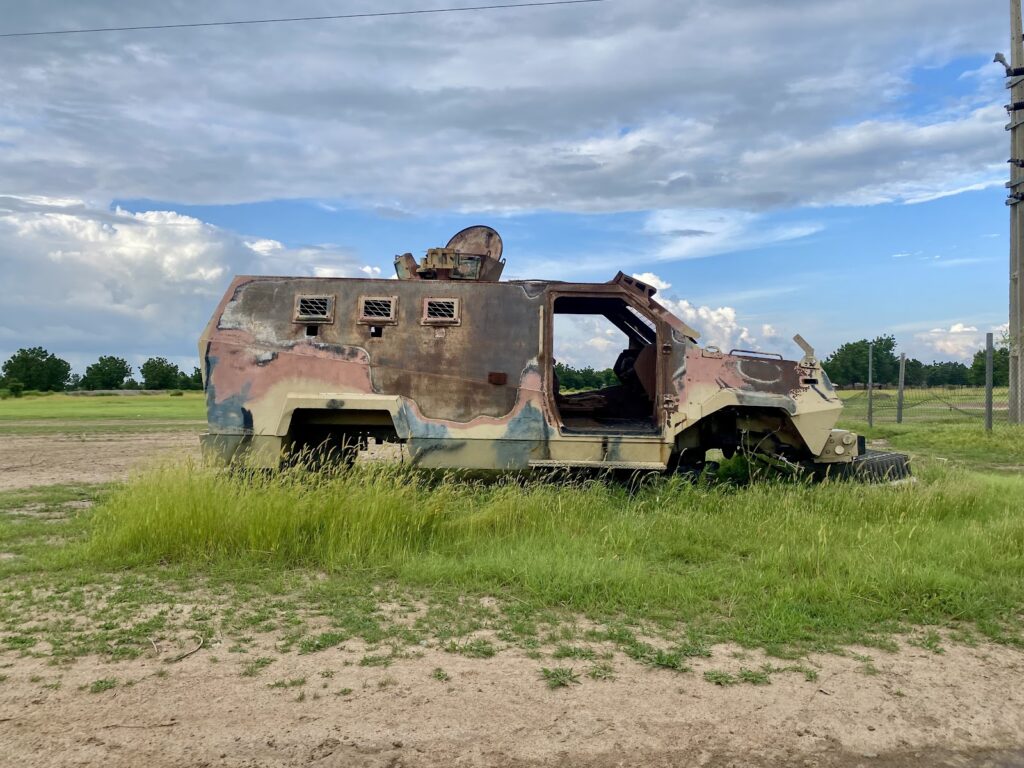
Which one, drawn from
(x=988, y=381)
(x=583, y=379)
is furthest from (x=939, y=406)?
(x=583, y=379)

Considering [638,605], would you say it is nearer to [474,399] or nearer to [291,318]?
[474,399]

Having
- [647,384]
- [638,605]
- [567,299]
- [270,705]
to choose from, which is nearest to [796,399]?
[647,384]

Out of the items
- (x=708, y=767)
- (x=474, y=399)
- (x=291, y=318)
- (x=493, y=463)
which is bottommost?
(x=708, y=767)

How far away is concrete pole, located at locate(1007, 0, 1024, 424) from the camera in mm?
17141

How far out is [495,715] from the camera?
3588mm

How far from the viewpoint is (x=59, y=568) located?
5.98 m

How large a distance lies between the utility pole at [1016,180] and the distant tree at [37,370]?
63894 millimetres

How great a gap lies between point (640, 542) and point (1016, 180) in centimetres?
1540

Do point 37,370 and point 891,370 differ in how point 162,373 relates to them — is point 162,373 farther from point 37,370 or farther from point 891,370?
point 891,370

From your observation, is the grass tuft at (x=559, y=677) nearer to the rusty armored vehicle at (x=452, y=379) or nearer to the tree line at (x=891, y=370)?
the rusty armored vehicle at (x=452, y=379)

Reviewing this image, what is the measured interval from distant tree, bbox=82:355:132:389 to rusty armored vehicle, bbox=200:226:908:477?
6320cm

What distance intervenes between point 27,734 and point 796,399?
6927 millimetres

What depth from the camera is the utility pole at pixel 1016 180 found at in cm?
1708

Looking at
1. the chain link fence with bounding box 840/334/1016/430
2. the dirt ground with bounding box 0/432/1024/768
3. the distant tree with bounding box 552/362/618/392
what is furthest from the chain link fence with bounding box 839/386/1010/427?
the dirt ground with bounding box 0/432/1024/768
